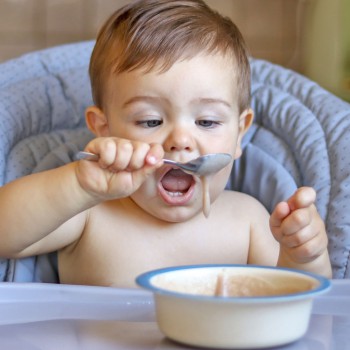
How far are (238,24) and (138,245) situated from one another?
1277 millimetres

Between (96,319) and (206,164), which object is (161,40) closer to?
(206,164)

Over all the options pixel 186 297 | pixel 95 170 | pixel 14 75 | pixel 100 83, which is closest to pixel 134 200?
pixel 100 83

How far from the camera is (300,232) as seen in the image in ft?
3.28

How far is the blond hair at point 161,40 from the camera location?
117 cm

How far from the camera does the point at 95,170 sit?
93cm

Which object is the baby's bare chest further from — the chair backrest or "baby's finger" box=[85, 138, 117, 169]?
"baby's finger" box=[85, 138, 117, 169]

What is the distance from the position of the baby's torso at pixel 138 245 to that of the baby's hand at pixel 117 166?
28cm

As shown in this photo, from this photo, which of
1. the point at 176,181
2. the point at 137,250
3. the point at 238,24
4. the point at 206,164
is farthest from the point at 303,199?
the point at 238,24

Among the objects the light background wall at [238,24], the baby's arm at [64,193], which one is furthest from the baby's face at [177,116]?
the light background wall at [238,24]

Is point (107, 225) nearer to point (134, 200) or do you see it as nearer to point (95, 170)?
point (134, 200)

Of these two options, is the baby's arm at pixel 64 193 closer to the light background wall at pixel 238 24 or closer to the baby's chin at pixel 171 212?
the baby's chin at pixel 171 212

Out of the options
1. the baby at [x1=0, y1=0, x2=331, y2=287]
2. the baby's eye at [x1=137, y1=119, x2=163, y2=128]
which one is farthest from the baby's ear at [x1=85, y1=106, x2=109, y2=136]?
the baby's eye at [x1=137, y1=119, x2=163, y2=128]

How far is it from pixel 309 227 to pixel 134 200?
0.34m

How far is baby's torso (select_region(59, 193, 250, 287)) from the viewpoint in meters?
1.22
